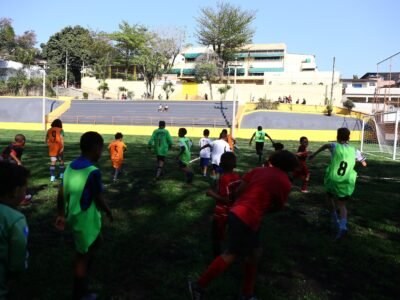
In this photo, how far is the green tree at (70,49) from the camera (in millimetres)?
69125

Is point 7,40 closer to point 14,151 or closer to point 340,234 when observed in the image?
point 14,151

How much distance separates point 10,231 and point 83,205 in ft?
4.82

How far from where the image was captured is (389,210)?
870cm

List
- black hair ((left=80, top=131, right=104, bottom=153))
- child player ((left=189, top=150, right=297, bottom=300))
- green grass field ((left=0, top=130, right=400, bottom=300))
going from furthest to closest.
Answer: green grass field ((left=0, top=130, right=400, bottom=300))
black hair ((left=80, top=131, right=104, bottom=153))
child player ((left=189, top=150, right=297, bottom=300))

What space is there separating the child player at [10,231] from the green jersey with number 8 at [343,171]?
5.31m

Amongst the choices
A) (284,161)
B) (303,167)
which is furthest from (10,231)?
(303,167)

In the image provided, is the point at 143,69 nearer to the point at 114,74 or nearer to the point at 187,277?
the point at 114,74

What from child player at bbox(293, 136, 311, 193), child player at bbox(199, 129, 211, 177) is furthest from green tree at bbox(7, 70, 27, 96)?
child player at bbox(293, 136, 311, 193)

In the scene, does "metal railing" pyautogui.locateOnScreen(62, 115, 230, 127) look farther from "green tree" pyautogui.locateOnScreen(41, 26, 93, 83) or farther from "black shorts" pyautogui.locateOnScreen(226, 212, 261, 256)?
"black shorts" pyautogui.locateOnScreen(226, 212, 261, 256)

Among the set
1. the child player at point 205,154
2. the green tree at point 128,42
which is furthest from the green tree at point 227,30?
the child player at point 205,154

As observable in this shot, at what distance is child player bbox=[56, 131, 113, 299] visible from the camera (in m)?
4.00

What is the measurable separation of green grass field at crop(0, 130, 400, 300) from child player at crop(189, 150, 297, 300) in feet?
2.47

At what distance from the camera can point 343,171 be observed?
6.67m

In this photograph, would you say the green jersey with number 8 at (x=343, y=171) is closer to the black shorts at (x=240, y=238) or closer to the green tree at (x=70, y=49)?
the black shorts at (x=240, y=238)
